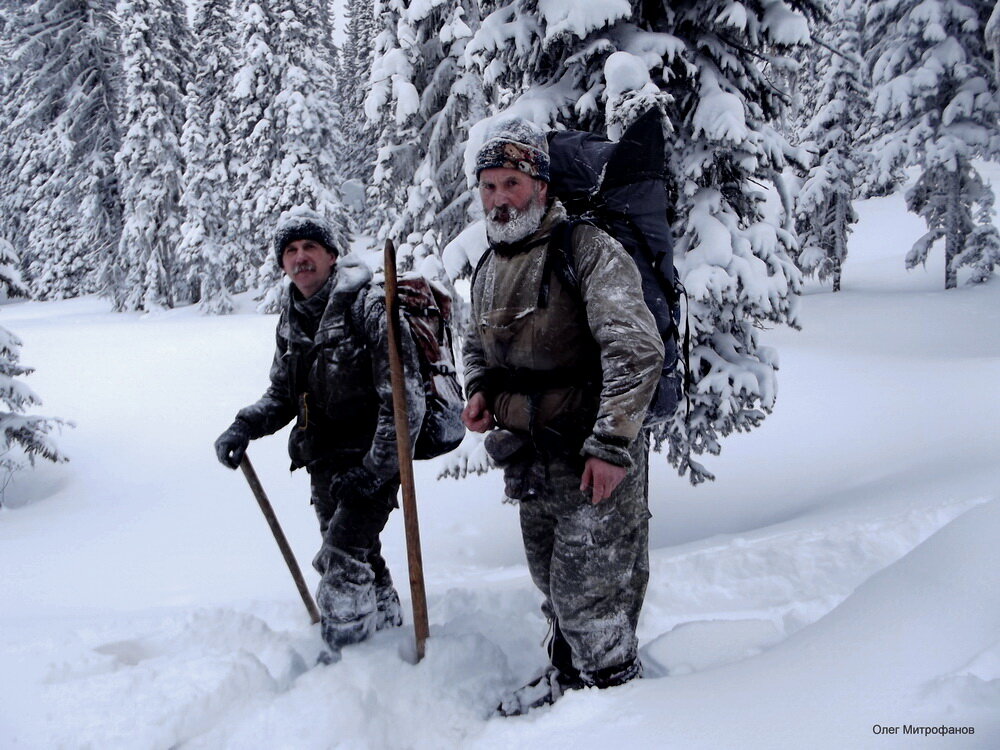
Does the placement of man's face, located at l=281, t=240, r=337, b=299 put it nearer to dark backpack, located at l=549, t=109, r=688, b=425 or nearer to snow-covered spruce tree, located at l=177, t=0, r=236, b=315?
dark backpack, located at l=549, t=109, r=688, b=425

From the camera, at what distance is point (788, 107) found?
6.57 metres

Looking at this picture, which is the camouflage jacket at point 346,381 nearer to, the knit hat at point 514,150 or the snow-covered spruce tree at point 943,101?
the knit hat at point 514,150

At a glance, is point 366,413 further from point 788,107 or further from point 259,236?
point 259,236

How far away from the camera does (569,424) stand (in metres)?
2.86

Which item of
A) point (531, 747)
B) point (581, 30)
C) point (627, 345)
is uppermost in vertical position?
point (581, 30)

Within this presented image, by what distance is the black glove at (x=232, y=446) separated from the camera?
3682 millimetres

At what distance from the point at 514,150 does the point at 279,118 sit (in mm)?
25795

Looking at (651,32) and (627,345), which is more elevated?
(651,32)

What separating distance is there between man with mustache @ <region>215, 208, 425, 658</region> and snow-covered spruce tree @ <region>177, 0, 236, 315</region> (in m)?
27.3

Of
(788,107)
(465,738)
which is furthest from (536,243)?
(788,107)

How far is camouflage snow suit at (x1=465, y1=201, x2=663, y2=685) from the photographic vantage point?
9.29ft

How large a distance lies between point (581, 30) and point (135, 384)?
556 inches

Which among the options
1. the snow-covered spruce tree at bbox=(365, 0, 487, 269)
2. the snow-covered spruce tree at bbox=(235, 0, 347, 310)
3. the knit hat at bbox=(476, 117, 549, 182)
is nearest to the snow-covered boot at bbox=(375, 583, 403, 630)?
the knit hat at bbox=(476, 117, 549, 182)

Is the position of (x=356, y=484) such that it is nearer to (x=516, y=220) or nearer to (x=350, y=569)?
(x=350, y=569)
